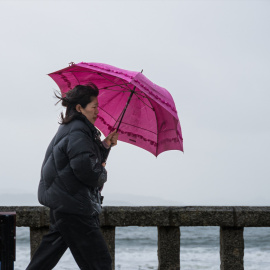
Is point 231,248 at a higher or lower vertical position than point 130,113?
lower

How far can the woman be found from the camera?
374 cm

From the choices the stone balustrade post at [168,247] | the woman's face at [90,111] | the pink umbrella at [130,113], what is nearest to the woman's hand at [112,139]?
the pink umbrella at [130,113]

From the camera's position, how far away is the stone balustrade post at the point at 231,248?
5477 millimetres

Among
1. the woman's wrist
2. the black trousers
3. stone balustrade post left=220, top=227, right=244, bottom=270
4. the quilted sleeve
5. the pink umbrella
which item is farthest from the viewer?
stone balustrade post left=220, top=227, right=244, bottom=270

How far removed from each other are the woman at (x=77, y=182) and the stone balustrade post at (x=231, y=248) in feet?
6.15

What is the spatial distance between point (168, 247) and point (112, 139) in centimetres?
157

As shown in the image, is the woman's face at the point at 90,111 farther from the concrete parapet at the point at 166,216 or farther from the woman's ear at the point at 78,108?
the concrete parapet at the point at 166,216

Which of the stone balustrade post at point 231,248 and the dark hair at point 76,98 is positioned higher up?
the dark hair at point 76,98

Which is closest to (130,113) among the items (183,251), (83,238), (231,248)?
(83,238)

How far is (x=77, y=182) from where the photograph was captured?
12.4 ft

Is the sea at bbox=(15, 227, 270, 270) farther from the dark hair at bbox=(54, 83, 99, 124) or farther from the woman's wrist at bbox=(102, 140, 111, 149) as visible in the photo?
the dark hair at bbox=(54, 83, 99, 124)

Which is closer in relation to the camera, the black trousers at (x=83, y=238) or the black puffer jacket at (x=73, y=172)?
the black puffer jacket at (x=73, y=172)

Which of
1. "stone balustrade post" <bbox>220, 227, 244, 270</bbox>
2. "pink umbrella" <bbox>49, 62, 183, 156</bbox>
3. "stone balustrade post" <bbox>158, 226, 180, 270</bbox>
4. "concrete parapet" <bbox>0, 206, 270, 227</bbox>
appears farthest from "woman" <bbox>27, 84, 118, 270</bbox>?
"stone balustrade post" <bbox>220, 227, 244, 270</bbox>

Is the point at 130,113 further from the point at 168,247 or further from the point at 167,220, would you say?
the point at 168,247
